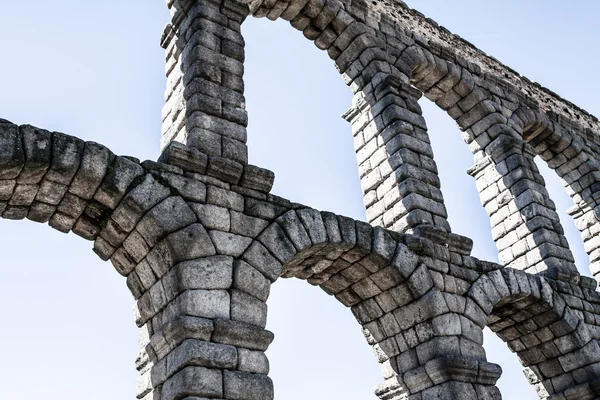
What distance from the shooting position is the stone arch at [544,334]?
828cm

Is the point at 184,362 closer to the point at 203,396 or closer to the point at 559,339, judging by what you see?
the point at 203,396

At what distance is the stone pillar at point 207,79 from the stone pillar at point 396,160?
2.40 meters

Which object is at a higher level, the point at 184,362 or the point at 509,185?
the point at 509,185

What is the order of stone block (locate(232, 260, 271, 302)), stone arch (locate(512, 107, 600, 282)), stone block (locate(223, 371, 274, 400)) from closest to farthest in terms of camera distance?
stone block (locate(223, 371, 274, 400)) < stone block (locate(232, 260, 271, 302)) < stone arch (locate(512, 107, 600, 282))

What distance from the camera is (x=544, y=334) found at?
8852mm

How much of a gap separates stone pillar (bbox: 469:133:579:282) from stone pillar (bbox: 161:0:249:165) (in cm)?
503

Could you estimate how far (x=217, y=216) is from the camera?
6.05 metres

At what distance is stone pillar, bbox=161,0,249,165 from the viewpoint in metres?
6.74

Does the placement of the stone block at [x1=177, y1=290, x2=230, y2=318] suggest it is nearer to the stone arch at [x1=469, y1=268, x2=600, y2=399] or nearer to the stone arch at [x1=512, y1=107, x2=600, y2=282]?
the stone arch at [x1=469, y1=268, x2=600, y2=399]

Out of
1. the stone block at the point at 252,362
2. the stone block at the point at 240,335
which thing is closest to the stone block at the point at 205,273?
the stone block at the point at 240,335

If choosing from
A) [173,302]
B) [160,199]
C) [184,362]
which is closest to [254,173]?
[160,199]

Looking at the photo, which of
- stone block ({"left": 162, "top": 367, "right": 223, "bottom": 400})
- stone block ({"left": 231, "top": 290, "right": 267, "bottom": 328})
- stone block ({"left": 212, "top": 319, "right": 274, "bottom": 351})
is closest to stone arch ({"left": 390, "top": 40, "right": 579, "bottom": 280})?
stone block ({"left": 231, "top": 290, "right": 267, "bottom": 328})

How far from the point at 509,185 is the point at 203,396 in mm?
6953

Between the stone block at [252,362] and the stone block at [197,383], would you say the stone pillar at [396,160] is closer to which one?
the stone block at [252,362]
